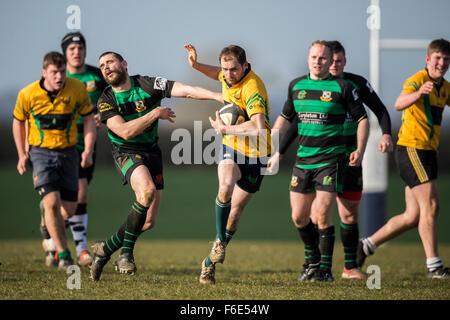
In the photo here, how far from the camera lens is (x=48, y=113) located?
7.96 meters

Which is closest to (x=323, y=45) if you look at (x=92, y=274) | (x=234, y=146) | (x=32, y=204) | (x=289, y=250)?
(x=234, y=146)

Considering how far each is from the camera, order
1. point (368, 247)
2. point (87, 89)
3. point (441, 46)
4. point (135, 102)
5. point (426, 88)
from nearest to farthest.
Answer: point (135, 102), point (426, 88), point (441, 46), point (368, 247), point (87, 89)

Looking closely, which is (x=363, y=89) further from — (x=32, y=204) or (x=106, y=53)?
(x=32, y=204)

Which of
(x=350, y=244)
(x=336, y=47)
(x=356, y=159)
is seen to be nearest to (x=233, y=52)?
(x=336, y=47)

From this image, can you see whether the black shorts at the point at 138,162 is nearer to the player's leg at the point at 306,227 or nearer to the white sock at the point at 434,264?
the player's leg at the point at 306,227

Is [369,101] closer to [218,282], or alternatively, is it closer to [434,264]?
[434,264]

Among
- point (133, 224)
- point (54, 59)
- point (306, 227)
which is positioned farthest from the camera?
point (54, 59)

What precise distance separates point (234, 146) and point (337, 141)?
116 centimetres

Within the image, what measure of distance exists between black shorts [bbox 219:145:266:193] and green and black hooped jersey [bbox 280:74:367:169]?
60 centimetres

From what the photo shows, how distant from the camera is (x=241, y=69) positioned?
21.6 ft

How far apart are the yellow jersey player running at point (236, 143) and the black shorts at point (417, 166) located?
1.84 metres

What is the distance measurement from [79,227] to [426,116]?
4858 millimetres

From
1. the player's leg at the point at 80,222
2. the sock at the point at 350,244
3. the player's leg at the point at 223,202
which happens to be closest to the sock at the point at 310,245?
the sock at the point at 350,244

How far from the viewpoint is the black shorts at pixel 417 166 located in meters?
7.65
